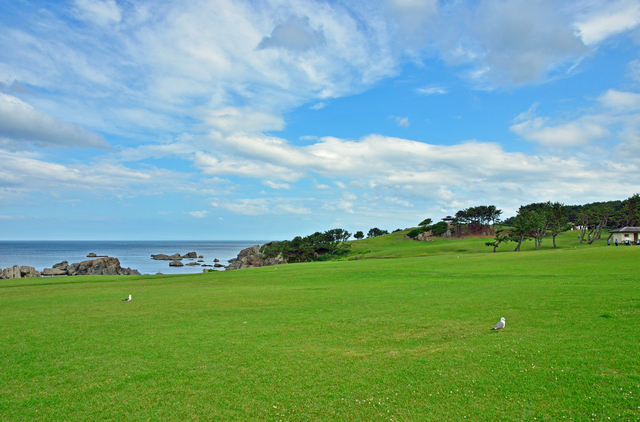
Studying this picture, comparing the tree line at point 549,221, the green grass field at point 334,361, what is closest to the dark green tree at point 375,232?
the tree line at point 549,221

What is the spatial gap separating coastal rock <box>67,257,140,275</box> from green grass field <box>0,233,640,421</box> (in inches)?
2828

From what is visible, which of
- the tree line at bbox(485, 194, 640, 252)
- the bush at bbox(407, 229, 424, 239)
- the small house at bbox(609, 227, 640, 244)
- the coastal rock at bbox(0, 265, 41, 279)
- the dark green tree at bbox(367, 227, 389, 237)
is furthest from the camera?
the dark green tree at bbox(367, 227, 389, 237)

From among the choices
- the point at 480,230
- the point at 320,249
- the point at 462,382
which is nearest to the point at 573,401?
the point at 462,382

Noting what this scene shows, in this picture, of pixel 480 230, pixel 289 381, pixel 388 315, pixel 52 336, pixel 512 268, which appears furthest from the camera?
pixel 480 230

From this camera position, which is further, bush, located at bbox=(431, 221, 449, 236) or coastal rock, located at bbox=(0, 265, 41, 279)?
bush, located at bbox=(431, 221, 449, 236)

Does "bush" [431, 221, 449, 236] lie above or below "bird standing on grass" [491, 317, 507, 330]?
above

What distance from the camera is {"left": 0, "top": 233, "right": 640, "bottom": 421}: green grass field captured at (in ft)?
22.9

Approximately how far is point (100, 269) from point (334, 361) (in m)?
90.3

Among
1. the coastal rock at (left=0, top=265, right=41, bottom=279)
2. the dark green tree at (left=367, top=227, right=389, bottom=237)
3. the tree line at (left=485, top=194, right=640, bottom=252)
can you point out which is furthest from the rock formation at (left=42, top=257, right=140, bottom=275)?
the dark green tree at (left=367, top=227, right=389, bottom=237)

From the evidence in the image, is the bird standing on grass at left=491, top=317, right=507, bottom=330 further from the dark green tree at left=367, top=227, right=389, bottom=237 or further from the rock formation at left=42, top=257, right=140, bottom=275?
the dark green tree at left=367, top=227, right=389, bottom=237

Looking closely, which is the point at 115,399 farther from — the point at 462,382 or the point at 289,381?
the point at 462,382

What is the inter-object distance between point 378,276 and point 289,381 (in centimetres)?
2622

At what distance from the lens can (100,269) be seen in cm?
8231

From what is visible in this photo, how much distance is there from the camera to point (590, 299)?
15539 millimetres
